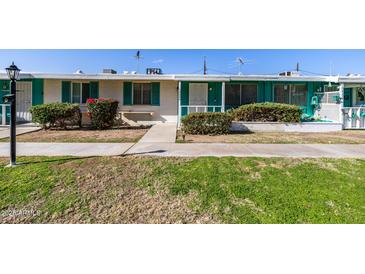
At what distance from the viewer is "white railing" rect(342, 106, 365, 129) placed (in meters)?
13.4

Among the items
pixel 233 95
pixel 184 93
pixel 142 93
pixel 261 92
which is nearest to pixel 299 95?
pixel 261 92

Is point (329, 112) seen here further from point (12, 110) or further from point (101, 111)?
point (12, 110)

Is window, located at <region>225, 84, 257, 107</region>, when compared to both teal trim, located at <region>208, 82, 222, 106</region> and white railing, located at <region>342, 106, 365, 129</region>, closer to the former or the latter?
teal trim, located at <region>208, 82, 222, 106</region>

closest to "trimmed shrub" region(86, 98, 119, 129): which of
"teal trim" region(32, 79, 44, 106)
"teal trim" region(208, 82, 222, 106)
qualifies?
"teal trim" region(32, 79, 44, 106)

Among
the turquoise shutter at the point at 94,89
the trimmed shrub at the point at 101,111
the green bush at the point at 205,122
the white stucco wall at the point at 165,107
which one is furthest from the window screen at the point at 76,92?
the green bush at the point at 205,122

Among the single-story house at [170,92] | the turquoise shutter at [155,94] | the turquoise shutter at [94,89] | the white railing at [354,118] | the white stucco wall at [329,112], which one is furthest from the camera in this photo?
the turquoise shutter at [155,94]

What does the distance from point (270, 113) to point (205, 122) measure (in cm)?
390

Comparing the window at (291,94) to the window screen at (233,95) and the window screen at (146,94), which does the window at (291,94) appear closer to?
the window screen at (233,95)

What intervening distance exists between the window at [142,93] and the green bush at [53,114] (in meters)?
3.48

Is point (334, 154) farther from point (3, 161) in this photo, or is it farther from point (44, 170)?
point (3, 161)

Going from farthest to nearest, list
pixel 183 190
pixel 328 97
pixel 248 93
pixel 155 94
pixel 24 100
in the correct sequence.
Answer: pixel 248 93 → pixel 155 94 → pixel 24 100 → pixel 328 97 → pixel 183 190

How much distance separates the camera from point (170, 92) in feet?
49.2

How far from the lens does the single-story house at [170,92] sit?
46.9 ft
